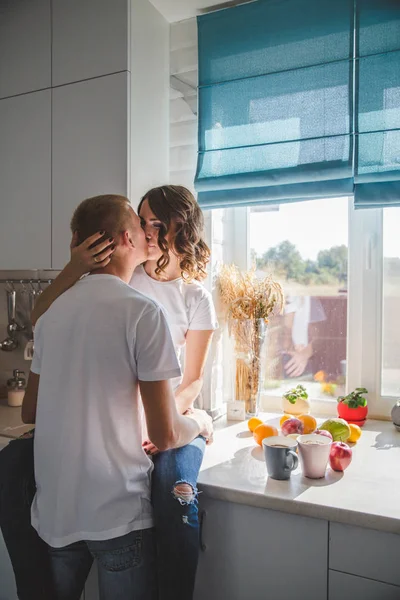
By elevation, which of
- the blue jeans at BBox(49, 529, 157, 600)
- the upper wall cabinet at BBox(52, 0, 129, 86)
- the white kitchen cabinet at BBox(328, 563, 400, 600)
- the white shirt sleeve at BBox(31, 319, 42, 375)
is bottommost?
the white kitchen cabinet at BBox(328, 563, 400, 600)

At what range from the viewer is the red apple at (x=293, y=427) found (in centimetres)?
154

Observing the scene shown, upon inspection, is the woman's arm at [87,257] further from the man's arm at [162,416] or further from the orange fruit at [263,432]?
the orange fruit at [263,432]

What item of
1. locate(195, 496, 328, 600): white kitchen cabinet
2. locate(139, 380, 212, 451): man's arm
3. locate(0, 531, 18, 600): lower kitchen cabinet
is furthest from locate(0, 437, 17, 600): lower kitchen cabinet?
locate(139, 380, 212, 451): man's arm

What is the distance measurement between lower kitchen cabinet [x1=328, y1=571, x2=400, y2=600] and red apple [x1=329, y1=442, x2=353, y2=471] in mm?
266

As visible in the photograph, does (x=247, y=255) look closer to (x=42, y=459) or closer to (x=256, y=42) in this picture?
(x=256, y=42)

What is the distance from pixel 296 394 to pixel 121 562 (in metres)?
0.94

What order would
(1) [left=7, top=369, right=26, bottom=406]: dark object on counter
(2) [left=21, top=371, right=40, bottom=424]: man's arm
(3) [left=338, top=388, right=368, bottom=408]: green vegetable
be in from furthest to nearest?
(1) [left=7, top=369, right=26, bottom=406]: dark object on counter, (3) [left=338, top=388, right=368, bottom=408]: green vegetable, (2) [left=21, top=371, right=40, bottom=424]: man's arm

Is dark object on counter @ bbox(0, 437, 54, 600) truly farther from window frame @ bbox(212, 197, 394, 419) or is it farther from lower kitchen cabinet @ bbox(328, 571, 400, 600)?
window frame @ bbox(212, 197, 394, 419)

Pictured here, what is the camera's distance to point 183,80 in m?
1.94

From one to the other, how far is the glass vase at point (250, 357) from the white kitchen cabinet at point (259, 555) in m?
0.63

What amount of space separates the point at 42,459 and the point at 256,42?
1.53 metres

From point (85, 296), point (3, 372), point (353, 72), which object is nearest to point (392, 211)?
point (353, 72)

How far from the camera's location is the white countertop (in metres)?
1.11

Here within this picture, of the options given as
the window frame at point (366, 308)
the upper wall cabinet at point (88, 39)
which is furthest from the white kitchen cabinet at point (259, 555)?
the upper wall cabinet at point (88, 39)
